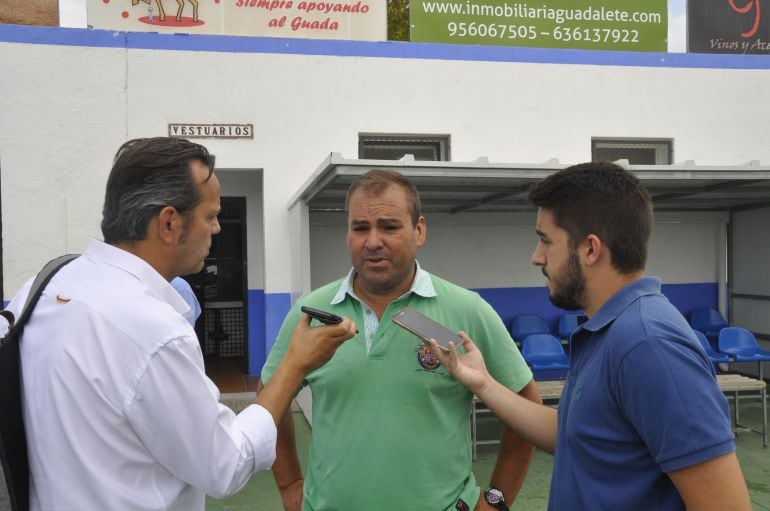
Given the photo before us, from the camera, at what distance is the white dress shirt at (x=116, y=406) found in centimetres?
123

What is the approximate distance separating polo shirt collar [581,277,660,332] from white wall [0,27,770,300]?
6358mm

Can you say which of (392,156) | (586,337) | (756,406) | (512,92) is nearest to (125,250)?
(586,337)

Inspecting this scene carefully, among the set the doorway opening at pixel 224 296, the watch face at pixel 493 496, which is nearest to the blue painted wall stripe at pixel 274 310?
the doorway opening at pixel 224 296

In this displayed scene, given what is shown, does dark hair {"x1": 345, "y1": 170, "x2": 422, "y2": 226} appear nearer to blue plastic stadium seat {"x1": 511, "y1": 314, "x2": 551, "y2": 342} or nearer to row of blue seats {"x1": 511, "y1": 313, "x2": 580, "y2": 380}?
row of blue seats {"x1": 511, "y1": 313, "x2": 580, "y2": 380}

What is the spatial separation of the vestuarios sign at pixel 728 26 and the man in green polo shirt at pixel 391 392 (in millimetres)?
8815

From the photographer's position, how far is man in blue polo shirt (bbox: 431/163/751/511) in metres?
1.23

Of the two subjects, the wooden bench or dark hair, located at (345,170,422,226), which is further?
the wooden bench

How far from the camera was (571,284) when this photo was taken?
63.6 inches

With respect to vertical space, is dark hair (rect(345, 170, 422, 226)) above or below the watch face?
above

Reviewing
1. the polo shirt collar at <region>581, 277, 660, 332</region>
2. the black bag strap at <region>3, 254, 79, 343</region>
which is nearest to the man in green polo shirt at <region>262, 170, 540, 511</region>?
the polo shirt collar at <region>581, 277, 660, 332</region>

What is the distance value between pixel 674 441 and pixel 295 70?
719 centimetres

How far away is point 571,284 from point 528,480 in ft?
13.7

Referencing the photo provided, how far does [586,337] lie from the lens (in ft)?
5.28

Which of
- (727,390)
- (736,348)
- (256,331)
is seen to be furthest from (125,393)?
(736,348)
